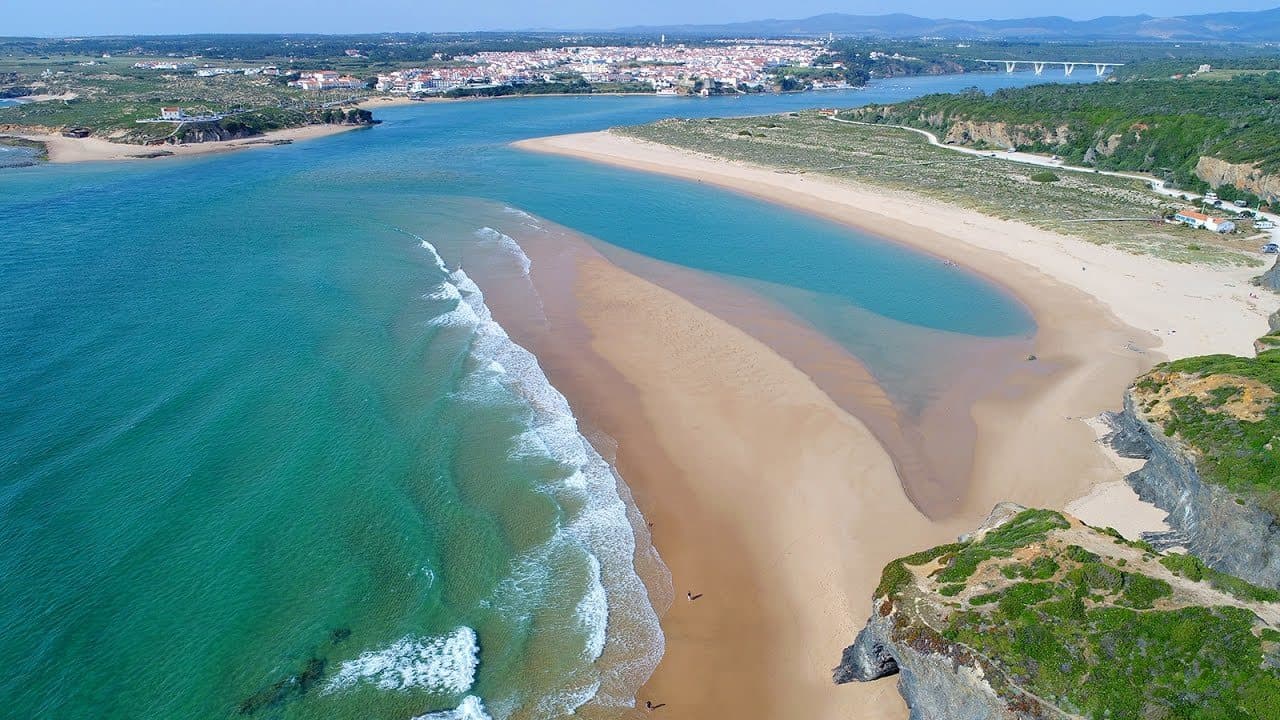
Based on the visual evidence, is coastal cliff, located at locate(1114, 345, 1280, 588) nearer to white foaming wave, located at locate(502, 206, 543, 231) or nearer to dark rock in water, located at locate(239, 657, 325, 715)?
dark rock in water, located at locate(239, 657, 325, 715)

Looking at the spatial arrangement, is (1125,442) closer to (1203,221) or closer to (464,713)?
(464,713)

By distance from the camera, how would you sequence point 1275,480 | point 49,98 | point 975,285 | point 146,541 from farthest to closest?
point 49,98
point 975,285
point 146,541
point 1275,480

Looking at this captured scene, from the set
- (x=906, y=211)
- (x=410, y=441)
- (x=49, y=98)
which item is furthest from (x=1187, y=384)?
(x=49, y=98)

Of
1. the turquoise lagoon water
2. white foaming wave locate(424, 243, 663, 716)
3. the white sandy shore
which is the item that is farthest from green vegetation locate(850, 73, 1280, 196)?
white foaming wave locate(424, 243, 663, 716)

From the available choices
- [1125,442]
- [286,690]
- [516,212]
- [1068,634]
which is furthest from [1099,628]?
[516,212]

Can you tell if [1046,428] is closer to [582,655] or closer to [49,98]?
[582,655]

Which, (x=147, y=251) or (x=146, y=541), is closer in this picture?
(x=146, y=541)

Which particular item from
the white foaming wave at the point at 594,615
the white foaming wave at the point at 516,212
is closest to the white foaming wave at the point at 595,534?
the white foaming wave at the point at 594,615
